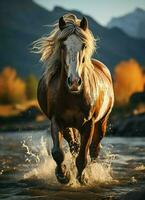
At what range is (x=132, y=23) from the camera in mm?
176375

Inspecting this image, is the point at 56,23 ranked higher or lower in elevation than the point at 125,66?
lower

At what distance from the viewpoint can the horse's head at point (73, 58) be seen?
7.05 meters

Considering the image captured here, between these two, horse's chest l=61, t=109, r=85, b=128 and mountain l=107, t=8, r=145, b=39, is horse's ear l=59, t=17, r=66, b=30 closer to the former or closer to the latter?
horse's chest l=61, t=109, r=85, b=128

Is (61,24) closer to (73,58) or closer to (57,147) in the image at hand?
(73,58)

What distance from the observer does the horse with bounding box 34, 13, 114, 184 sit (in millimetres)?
7449

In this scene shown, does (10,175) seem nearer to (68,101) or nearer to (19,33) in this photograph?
(68,101)

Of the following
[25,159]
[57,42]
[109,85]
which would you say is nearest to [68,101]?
[57,42]

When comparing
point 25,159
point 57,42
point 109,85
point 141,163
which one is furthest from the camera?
point 25,159

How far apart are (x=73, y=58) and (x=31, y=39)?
5584 inches

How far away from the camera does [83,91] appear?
7.88 meters

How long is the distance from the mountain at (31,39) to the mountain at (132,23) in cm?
430

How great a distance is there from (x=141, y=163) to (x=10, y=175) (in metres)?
3.13

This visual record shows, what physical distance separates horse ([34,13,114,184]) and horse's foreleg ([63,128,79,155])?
196mm

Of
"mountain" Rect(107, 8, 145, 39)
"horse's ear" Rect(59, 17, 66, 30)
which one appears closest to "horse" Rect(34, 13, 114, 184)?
"horse's ear" Rect(59, 17, 66, 30)
